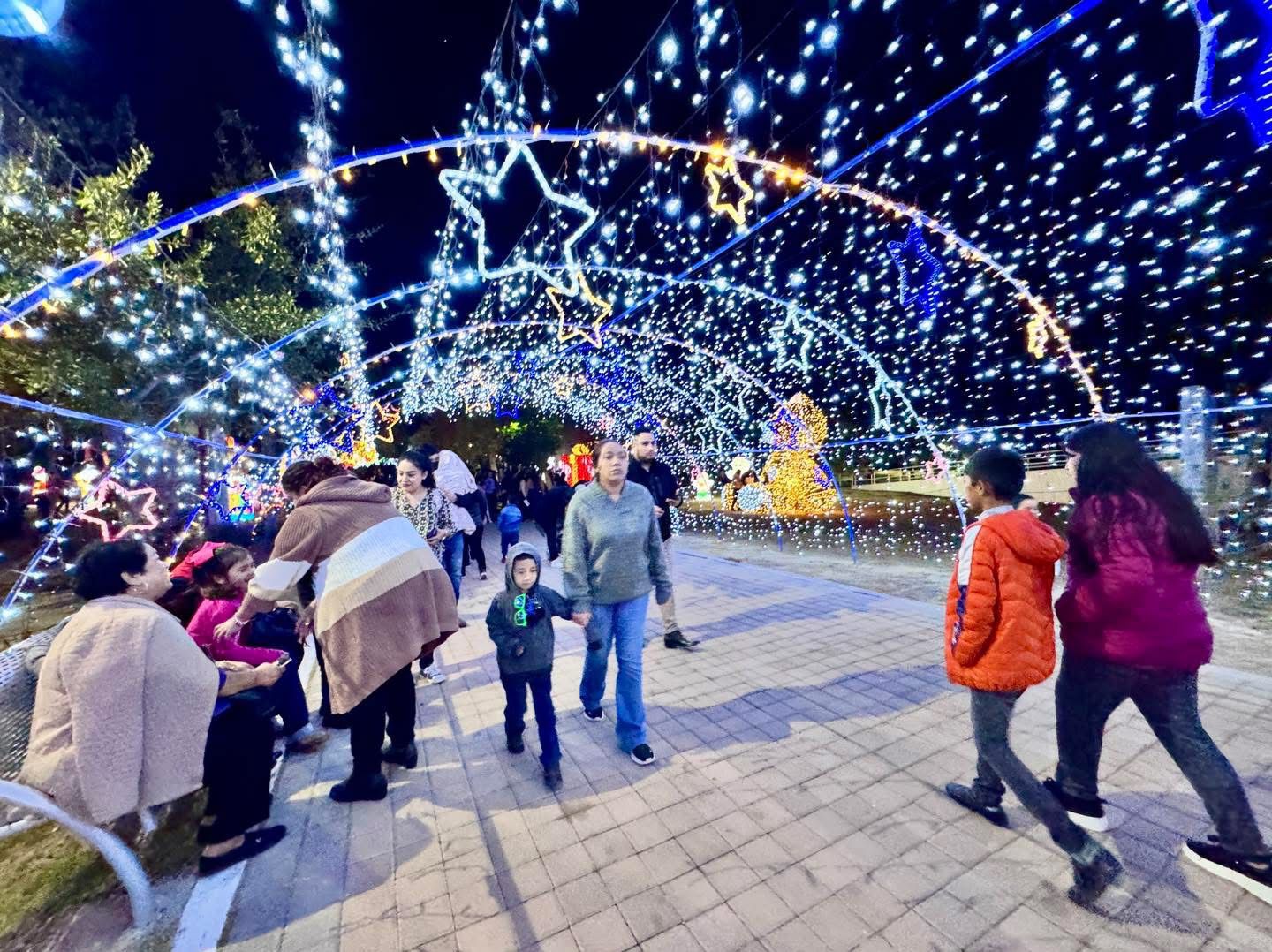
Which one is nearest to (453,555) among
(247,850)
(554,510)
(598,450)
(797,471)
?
(598,450)

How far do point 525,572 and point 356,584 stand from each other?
0.84m

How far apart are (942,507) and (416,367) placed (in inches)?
655

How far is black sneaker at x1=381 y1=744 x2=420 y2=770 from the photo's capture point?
3266 mm

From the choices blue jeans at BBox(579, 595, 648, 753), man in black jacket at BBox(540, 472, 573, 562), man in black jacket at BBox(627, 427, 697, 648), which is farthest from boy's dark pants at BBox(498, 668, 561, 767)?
man in black jacket at BBox(540, 472, 573, 562)

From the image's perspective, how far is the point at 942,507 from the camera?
17594mm

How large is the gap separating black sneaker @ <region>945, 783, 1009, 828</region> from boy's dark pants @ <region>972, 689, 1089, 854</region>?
37 centimetres

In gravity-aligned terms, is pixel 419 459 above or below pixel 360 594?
above

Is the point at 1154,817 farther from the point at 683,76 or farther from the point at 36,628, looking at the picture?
the point at 36,628

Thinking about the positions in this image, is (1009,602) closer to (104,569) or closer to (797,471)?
(104,569)

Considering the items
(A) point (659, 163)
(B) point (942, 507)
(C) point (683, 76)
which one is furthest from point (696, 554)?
(B) point (942, 507)

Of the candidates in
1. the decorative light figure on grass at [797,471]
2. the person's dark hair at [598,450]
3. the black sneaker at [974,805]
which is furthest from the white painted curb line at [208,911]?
the decorative light figure on grass at [797,471]

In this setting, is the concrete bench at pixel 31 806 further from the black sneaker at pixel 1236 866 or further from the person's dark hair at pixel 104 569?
the black sneaker at pixel 1236 866

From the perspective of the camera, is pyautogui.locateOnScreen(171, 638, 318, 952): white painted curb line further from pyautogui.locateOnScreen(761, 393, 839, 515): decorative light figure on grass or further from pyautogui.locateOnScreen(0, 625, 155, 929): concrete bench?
pyautogui.locateOnScreen(761, 393, 839, 515): decorative light figure on grass

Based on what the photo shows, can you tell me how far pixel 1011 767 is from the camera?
2100 mm
